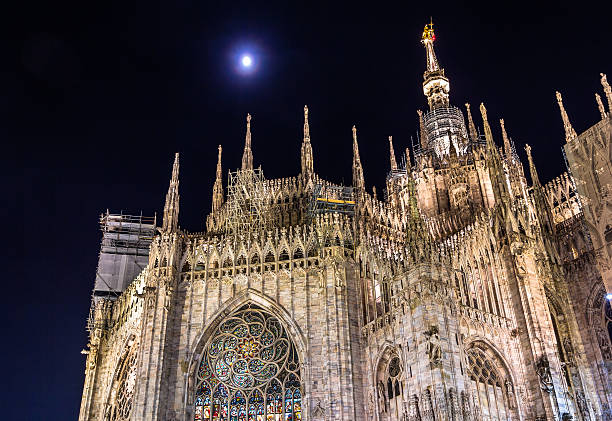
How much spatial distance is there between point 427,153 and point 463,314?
72.5ft

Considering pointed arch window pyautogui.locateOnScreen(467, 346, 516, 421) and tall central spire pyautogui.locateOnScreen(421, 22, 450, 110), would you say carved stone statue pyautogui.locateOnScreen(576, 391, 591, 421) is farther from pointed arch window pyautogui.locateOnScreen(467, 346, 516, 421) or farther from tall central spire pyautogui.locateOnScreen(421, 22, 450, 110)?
tall central spire pyautogui.locateOnScreen(421, 22, 450, 110)

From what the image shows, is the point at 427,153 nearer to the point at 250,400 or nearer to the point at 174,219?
the point at 174,219

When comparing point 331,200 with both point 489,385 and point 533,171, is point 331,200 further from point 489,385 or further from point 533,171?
point 489,385

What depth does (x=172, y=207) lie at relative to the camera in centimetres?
3669

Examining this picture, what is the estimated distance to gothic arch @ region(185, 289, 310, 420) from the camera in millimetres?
30453

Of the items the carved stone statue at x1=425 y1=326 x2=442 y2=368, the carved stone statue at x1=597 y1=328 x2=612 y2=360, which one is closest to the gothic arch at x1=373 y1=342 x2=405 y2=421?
the carved stone statue at x1=425 y1=326 x2=442 y2=368

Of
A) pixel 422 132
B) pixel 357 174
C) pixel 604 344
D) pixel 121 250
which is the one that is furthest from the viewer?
pixel 422 132

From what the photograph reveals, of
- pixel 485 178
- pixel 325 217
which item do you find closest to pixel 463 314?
pixel 325 217

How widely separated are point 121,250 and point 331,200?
19.0 meters

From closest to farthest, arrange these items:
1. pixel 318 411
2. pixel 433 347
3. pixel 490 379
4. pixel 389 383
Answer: pixel 433 347, pixel 318 411, pixel 389 383, pixel 490 379

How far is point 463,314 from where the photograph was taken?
29.4 meters

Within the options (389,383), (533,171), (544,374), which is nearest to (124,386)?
(389,383)

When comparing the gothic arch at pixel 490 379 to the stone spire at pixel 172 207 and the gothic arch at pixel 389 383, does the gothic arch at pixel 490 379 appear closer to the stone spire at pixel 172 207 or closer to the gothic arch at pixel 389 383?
the gothic arch at pixel 389 383

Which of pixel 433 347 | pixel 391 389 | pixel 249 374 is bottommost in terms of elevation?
pixel 391 389
